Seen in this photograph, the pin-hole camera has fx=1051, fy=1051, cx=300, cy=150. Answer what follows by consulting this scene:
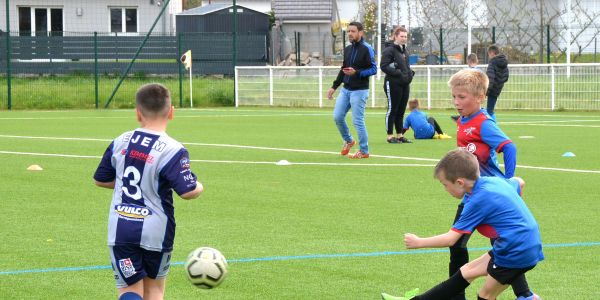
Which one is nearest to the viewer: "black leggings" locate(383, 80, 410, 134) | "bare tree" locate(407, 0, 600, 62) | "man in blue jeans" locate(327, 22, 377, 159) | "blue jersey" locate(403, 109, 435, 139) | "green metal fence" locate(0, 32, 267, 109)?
"man in blue jeans" locate(327, 22, 377, 159)

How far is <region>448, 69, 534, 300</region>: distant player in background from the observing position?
23.0 feet

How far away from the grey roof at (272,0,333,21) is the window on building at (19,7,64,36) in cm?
1339

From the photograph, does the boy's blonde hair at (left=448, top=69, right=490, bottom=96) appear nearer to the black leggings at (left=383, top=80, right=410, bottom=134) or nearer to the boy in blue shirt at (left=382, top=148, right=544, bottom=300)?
the boy in blue shirt at (left=382, top=148, right=544, bottom=300)

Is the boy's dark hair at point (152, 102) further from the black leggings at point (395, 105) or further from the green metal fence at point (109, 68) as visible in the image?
the green metal fence at point (109, 68)

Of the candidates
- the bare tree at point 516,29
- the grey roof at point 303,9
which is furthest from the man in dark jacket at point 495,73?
the grey roof at point 303,9

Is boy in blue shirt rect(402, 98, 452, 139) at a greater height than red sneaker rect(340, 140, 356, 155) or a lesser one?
greater

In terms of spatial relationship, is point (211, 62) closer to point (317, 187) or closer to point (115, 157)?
point (317, 187)

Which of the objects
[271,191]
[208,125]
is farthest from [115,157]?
[208,125]

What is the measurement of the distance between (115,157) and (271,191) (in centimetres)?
672

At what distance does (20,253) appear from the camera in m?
8.54

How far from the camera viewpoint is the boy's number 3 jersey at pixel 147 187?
5578 millimetres

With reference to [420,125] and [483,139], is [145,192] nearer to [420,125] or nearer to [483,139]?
[483,139]

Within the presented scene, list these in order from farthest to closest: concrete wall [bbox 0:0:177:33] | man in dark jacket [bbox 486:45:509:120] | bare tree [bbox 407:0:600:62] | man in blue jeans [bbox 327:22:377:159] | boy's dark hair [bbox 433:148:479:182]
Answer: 1. concrete wall [bbox 0:0:177:33]
2. bare tree [bbox 407:0:600:62]
3. man in dark jacket [bbox 486:45:509:120]
4. man in blue jeans [bbox 327:22:377:159]
5. boy's dark hair [bbox 433:148:479:182]

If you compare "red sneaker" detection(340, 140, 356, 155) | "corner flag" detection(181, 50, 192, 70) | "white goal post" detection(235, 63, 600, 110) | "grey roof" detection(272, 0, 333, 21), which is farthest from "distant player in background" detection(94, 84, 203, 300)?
"grey roof" detection(272, 0, 333, 21)
